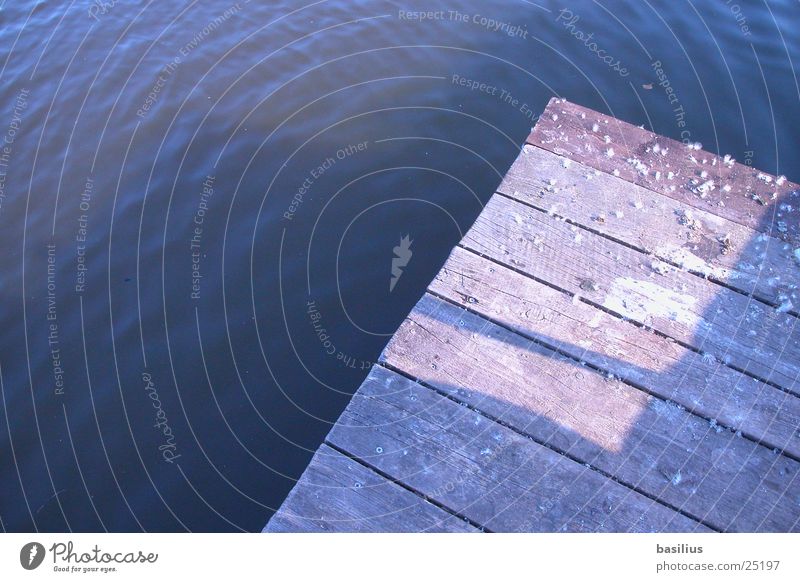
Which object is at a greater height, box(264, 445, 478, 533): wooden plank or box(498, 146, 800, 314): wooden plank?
box(498, 146, 800, 314): wooden plank

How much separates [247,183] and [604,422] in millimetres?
3803

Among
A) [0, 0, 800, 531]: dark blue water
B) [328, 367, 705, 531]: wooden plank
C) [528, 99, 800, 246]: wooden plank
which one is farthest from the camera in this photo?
[0, 0, 800, 531]: dark blue water

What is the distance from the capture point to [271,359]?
196 inches

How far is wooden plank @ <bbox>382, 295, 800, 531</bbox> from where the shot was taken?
120 inches

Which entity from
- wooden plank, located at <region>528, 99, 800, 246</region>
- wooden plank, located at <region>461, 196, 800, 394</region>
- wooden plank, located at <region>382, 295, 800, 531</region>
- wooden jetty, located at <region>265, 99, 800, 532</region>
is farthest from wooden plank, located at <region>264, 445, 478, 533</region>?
wooden plank, located at <region>528, 99, 800, 246</region>

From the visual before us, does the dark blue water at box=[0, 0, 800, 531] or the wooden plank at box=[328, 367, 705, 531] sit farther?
the dark blue water at box=[0, 0, 800, 531]

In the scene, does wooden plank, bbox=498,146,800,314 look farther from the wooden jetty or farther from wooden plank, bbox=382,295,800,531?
wooden plank, bbox=382,295,800,531

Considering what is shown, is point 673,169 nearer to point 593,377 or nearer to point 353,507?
point 593,377

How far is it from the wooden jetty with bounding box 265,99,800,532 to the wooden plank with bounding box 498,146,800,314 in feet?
0.04

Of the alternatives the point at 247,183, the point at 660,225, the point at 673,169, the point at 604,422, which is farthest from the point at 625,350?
the point at 247,183

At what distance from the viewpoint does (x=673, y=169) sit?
4.28 metres
